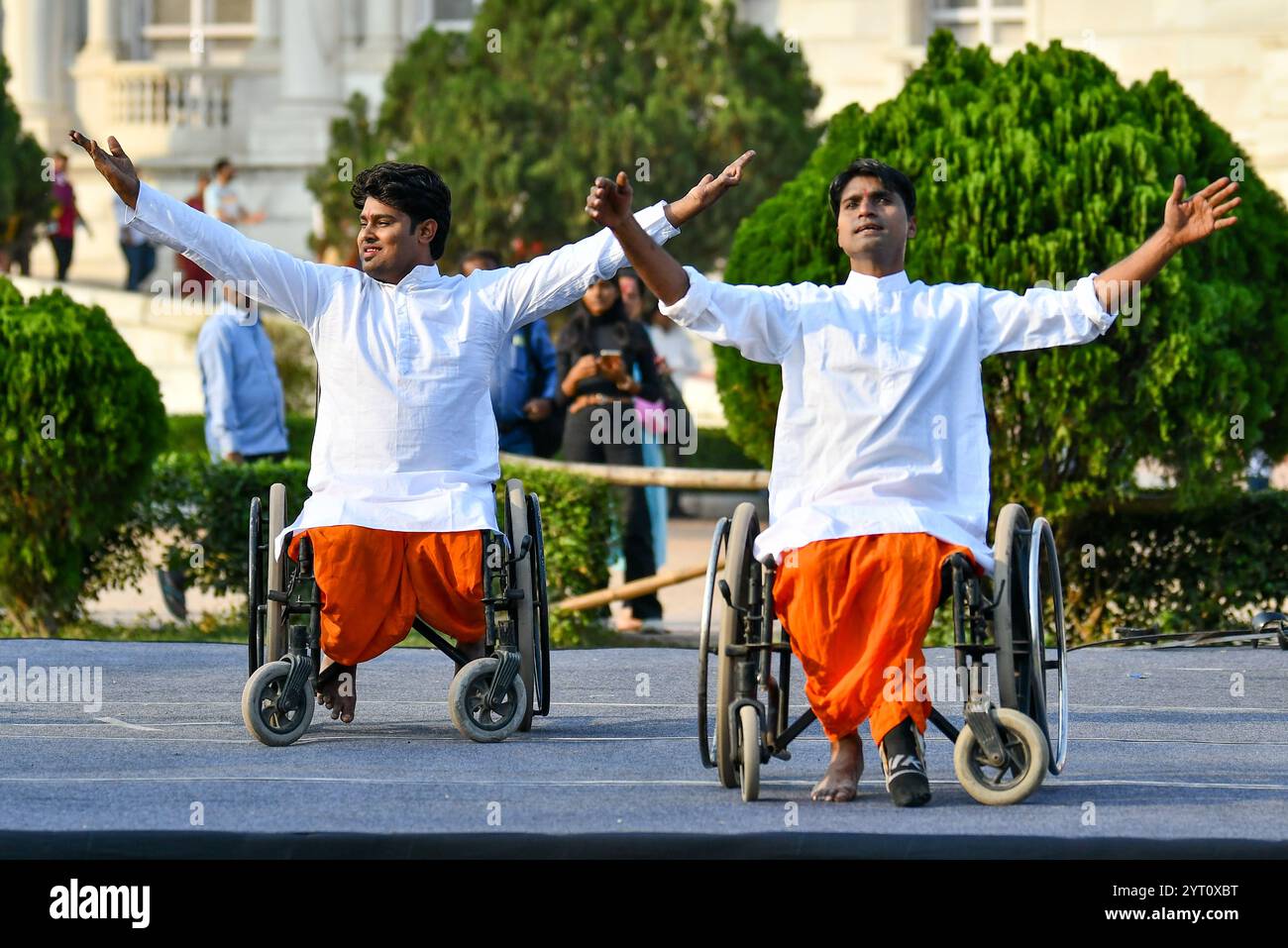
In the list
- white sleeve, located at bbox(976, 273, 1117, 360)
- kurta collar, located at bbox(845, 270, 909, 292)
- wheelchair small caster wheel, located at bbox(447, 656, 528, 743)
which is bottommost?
wheelchair small caster wheel, located at bbox(447, 656, 528, 743)

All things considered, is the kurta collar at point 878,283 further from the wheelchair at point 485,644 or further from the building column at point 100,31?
the building column at point 100,31

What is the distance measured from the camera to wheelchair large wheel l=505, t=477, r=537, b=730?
22.5ft

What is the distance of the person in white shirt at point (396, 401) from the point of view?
22.2 ft

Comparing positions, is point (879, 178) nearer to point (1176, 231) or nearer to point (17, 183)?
point (1176, 231)

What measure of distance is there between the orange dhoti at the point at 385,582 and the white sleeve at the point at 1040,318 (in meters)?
1.72

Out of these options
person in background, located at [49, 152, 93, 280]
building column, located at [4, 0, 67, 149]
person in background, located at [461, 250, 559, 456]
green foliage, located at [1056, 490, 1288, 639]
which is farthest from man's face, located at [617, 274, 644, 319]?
building column, located at [4, 0, 67, 149]

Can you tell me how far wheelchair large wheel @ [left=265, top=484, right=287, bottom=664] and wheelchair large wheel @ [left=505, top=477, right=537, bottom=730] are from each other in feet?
2.19

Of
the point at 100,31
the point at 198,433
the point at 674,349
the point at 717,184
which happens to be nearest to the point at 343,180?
the point at 198,433

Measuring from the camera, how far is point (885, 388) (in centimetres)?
593

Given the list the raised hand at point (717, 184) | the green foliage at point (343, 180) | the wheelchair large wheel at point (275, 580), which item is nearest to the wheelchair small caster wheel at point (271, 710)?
the wheelchair large wheel at point (275, 580)

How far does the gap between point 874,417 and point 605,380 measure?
15.8ft

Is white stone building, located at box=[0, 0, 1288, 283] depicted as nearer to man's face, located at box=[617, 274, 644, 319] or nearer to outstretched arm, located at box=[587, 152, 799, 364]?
man's face, located at box=[617, 274, 644, 319]

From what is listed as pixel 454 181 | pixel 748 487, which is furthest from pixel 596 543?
pixel 454 181
